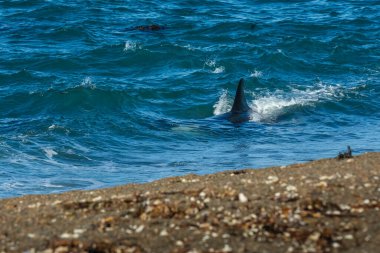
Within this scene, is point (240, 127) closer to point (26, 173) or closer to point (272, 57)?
point (26, 173)

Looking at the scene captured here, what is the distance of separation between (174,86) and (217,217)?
1600 cm

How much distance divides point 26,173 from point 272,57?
14087 mm

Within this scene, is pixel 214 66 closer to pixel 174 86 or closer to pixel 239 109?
pixel 174 86

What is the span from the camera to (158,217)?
823cm

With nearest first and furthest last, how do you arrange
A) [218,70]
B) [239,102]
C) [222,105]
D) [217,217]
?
[217,217] < [239,102] < [222,105] < [218,70]

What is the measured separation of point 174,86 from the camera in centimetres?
2391

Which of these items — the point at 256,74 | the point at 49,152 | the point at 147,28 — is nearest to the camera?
the point at 49,152

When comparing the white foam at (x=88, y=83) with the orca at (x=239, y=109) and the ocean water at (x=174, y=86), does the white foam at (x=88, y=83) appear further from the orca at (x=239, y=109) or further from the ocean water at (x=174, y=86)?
the orca at (x=239, y=109)

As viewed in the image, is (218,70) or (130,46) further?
(130,46)

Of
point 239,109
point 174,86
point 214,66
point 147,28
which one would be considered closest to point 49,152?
point 239,109

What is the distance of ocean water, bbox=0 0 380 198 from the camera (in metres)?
15.7

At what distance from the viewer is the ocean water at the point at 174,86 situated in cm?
1574

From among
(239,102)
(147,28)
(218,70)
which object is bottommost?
(147,28)

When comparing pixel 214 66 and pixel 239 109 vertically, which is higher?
pixel 239 109
